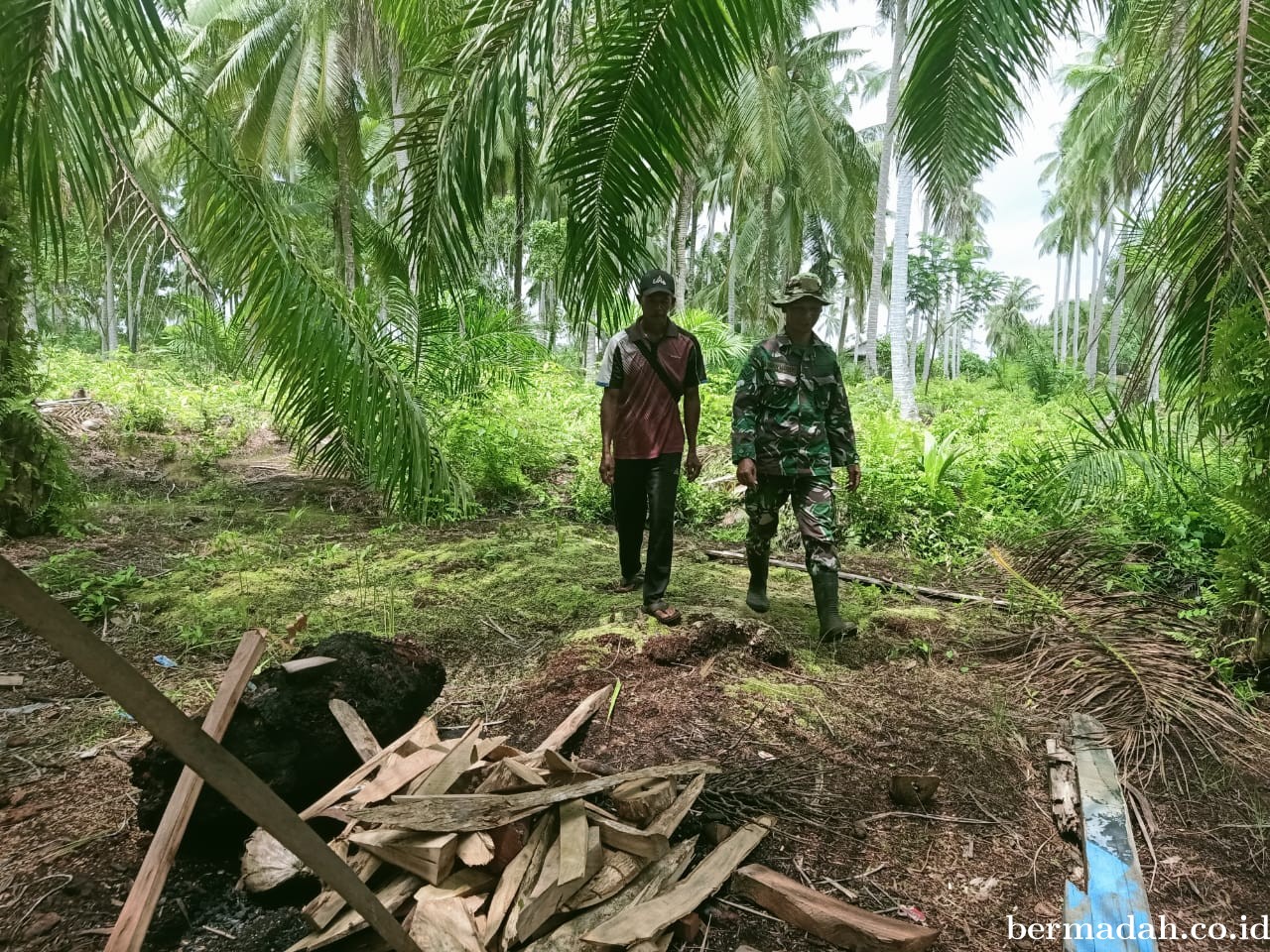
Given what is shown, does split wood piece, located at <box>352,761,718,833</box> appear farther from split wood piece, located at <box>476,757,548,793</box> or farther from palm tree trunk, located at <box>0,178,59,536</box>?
palm tree trunk, located at <box>0,178,59,536</box>

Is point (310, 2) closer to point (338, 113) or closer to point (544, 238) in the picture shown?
point (338, 113)

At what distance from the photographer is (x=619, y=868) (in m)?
1.95

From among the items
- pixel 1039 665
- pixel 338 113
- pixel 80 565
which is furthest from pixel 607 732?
pixel 338 113

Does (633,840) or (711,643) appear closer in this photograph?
(633,840)

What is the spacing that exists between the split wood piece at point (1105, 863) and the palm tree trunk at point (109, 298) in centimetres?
586

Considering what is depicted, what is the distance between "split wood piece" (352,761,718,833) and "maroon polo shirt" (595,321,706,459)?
8.34 ft

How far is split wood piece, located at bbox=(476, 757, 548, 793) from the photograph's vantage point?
2.14 meters

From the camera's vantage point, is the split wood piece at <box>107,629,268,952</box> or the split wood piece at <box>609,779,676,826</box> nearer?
the split wood piece at <box>107,629,268,952</box>

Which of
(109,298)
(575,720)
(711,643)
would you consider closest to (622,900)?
(575,720)

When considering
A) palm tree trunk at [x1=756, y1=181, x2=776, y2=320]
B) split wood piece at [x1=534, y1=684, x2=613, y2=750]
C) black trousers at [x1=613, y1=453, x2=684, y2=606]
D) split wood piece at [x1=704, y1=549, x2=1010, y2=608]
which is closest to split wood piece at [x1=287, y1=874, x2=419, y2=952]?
split wood piece at [x1=534, y1=684, x2=613, y2=750]

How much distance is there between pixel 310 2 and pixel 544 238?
7108mm

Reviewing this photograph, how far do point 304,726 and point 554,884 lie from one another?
3.72 ft

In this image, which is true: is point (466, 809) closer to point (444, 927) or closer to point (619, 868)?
point (444, 927)

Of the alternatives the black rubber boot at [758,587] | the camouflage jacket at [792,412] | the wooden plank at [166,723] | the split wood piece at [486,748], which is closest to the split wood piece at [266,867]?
the split wood piece at [486,748]
